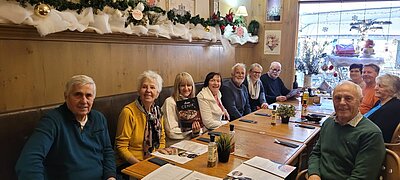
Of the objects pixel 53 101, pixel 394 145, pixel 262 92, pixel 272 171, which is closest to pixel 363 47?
pixel 262 92

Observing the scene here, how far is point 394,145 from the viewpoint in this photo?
2.05 metres

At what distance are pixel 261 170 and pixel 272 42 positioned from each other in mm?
4212

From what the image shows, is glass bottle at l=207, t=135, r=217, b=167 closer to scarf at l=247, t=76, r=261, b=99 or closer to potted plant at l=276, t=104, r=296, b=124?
potted plant at l=276, t=104, r=296, b=124

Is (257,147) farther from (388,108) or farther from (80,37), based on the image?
(80,37)

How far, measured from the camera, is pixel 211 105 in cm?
292

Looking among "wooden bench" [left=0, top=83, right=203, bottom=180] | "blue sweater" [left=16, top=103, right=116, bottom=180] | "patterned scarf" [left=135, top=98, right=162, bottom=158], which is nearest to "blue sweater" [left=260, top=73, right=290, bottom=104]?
"patterned scarf" [left=135, top=98, right=162, bottom=158]

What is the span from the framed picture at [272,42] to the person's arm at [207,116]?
2.97m

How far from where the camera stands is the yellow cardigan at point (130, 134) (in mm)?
2109

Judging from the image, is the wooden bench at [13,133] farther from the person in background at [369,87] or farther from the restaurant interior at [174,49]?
the person in background at [369,87]

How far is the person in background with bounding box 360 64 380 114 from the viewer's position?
9.82ft

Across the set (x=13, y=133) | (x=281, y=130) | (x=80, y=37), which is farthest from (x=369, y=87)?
(x=13, y=133)

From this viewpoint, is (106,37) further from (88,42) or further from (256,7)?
(256,7)

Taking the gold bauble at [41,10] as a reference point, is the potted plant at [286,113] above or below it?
below

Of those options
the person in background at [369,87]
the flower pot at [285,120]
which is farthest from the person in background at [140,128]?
the person in background at [369,87]
